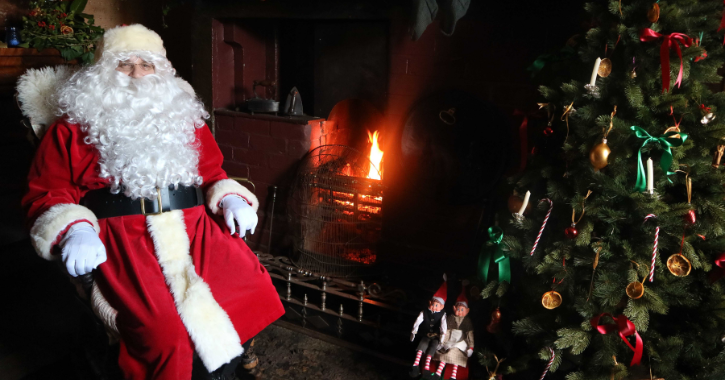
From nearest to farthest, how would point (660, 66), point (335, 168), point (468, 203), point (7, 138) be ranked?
point (660, 66) → point (468, 203) → point (335, 168) → point (7, 138)

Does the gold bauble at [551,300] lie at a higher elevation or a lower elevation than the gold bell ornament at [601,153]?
lower

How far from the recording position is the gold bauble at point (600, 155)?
148 centimetres

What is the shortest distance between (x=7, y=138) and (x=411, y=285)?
252 centimetres

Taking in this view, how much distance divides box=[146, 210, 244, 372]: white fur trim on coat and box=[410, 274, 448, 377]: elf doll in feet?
2.45

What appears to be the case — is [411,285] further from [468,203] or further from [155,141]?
[155,141]

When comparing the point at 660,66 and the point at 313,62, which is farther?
the point at 313,62

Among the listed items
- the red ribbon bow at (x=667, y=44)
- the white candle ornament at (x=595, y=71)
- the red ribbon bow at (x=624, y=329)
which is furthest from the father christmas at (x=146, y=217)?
the red ribbon bow at (x=667, y=44)

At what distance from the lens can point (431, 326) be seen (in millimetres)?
2037

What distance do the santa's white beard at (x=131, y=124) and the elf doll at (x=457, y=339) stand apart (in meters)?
1.22

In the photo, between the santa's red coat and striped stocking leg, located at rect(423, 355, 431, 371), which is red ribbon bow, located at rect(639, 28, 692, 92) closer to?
striped stocking leg, located at rect(423, 355, 431, 371)

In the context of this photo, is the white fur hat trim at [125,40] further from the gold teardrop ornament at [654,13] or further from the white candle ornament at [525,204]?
the gold teardrop ornament at [654,13]

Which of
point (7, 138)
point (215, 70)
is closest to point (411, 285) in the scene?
point (215, 70)

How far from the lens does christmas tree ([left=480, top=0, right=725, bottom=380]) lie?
1.46m

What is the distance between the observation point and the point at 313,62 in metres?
2.88
